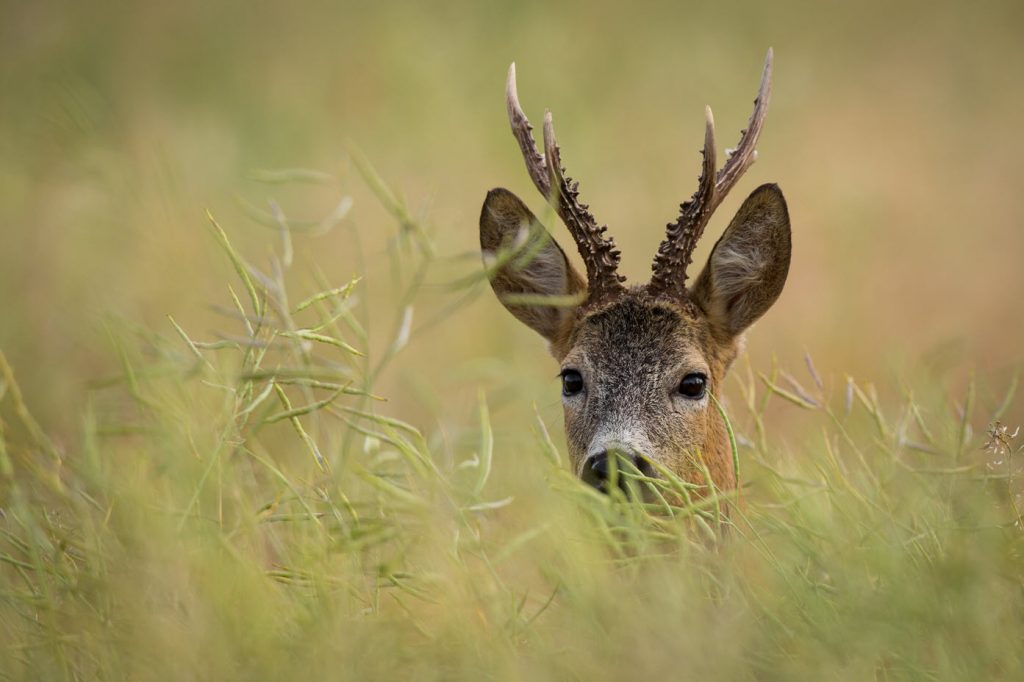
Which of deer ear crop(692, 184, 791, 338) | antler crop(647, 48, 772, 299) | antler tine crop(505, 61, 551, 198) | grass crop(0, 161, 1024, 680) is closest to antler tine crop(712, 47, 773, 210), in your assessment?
antler crop(647, 48, 772, 299)

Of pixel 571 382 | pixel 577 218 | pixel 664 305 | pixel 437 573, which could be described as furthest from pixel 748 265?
pixel 437 573

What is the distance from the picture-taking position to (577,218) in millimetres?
4844

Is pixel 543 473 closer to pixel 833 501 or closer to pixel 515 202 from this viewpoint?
pixel 833 501

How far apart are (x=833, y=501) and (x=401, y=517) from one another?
128cm

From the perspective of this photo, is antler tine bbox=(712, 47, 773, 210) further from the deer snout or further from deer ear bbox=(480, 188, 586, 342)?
the deer snout

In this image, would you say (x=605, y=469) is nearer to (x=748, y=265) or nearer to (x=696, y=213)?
(x=696, y=213)

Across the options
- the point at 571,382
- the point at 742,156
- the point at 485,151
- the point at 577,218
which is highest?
the point at 742,156

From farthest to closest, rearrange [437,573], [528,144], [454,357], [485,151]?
[485,151]
[454,357]
[528,144]
[437,573]

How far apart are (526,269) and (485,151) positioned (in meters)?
5.92

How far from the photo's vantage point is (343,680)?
2.79 m

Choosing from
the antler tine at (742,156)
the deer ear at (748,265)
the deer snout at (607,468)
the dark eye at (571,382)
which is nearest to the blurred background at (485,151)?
the dark eye at (571,382)

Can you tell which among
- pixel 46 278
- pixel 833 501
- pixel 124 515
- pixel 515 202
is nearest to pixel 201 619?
pixel 124 515

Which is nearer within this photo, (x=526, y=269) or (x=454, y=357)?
(x=526, y=269)

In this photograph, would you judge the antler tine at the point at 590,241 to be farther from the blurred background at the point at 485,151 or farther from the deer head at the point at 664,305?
the blurred background at the point at 485,151
